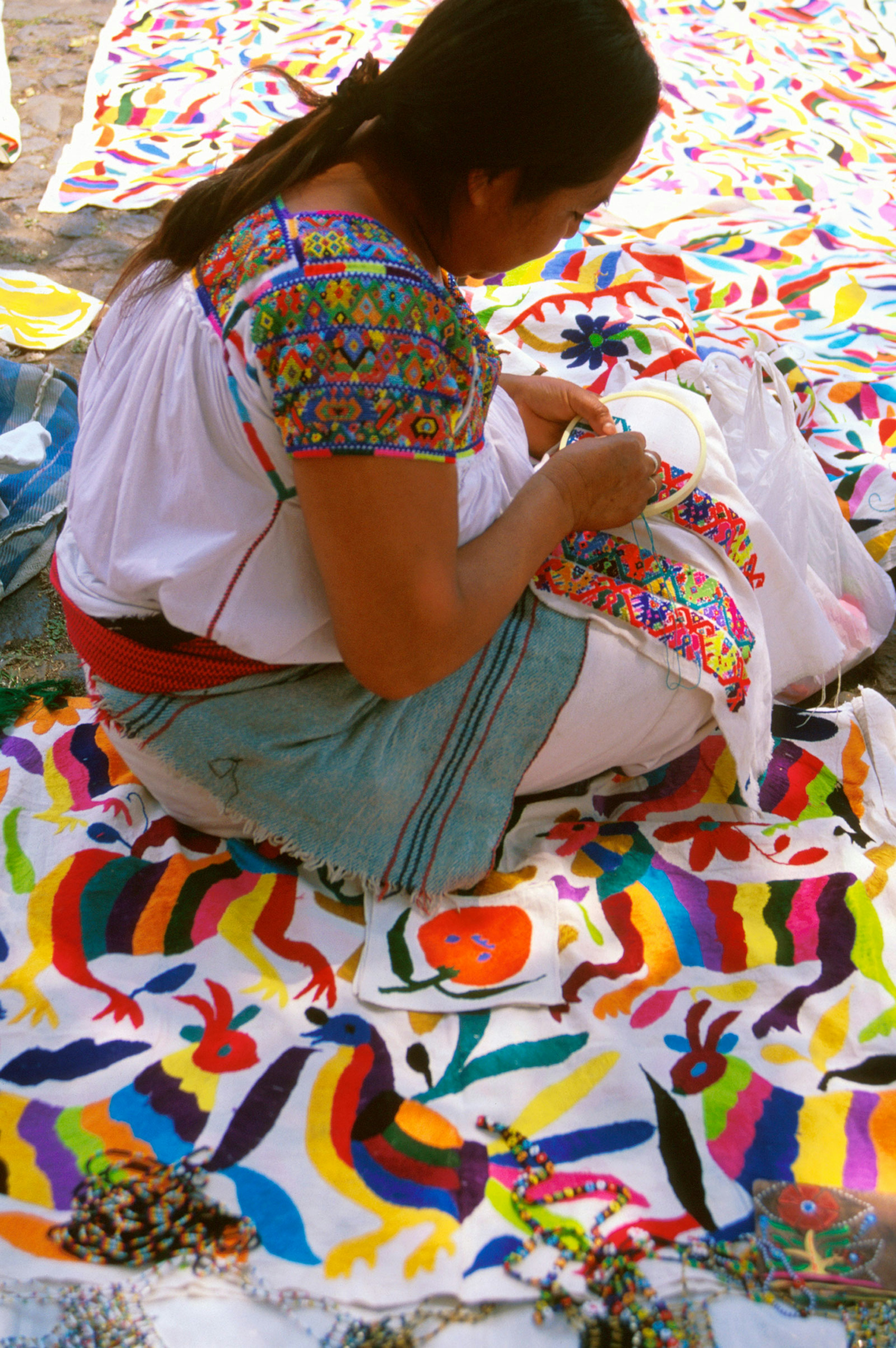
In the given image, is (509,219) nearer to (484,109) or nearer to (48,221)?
(484,109)

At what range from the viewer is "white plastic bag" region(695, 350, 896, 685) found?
1.77 metres

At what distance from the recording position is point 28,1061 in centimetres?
121

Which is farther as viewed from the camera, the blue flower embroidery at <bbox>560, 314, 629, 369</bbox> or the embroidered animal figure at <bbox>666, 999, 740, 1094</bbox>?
the blue flower embroidery at <bbox>560, 314, 629, 369</bbox>

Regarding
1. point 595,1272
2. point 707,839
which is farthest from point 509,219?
point 595,1272

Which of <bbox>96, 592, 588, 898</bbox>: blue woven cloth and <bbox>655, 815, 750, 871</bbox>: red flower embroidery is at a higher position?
<bbox>96, 592, 588, 898</bbox>: blue woven cloth

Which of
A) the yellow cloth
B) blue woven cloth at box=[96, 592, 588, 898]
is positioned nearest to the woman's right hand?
blue woven cloth at box=[96, 592, 588, 898]

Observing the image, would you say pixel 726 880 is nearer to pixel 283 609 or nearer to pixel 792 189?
pixel 283 609

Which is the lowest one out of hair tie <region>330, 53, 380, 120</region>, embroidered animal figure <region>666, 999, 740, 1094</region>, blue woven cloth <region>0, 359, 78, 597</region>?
embroidered animal figure <region>666, 999, 740, 1094</region>

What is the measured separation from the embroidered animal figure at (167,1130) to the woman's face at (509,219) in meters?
1.00

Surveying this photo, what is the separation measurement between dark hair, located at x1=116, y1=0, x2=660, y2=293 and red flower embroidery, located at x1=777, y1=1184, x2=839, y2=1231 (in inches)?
45.9

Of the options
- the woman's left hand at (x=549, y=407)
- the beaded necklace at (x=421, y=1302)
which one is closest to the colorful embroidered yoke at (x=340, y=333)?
the woman's left hand at (x=549, y=407)

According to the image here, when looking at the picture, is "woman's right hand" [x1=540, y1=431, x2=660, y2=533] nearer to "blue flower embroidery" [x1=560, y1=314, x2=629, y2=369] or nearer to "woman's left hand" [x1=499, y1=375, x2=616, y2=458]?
"woman's left hand" [x1=499, y1=375, x2=616, y2=458]

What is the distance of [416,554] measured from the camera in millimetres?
1001

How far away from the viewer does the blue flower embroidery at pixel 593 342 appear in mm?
2070
